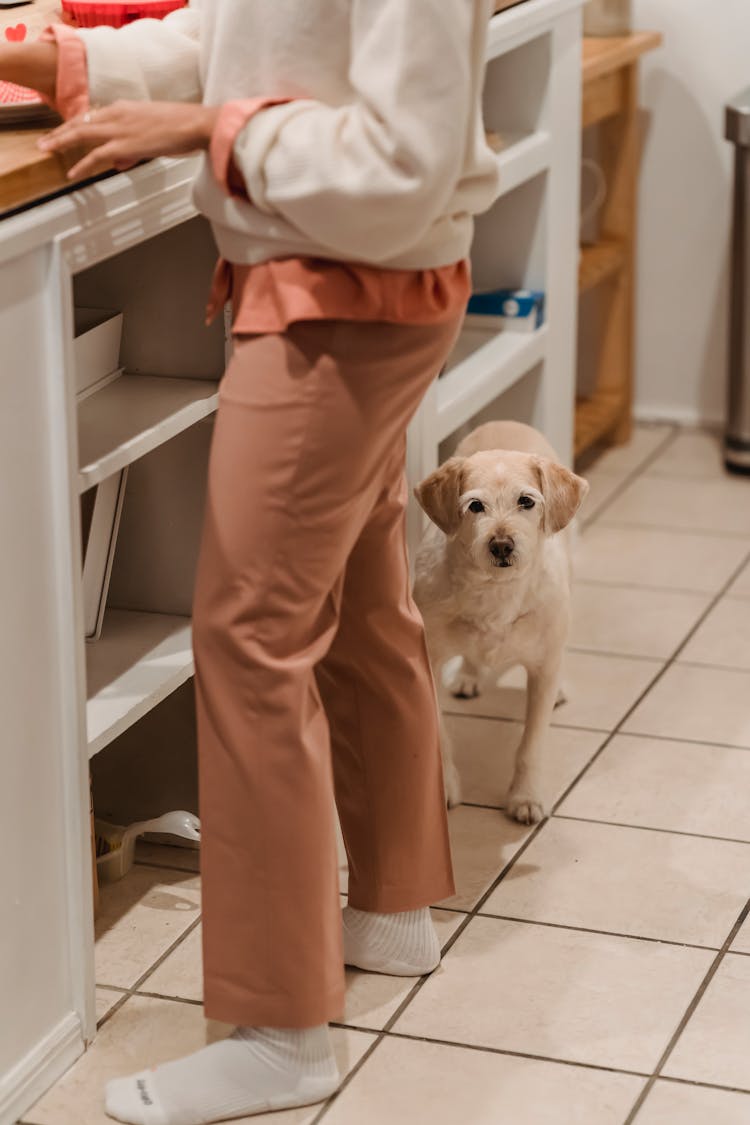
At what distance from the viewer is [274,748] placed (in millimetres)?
1701

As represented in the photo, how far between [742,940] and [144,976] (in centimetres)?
75

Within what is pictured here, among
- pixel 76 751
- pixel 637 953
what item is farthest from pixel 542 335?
pixel 76 751

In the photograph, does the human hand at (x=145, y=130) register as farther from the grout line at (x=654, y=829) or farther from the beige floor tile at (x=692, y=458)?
the beige floor tile at (x=692, y=458)

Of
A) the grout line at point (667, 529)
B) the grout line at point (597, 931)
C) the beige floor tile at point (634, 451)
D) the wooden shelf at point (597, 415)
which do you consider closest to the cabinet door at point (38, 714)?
the grout line at point (597, 931)

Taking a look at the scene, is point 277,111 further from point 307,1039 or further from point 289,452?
point 307,1039

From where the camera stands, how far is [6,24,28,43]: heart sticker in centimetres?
199

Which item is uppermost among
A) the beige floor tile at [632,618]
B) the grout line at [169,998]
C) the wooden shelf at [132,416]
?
the wooden shelf at [132,416]

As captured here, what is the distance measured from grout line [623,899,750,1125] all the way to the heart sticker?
4.53 ft

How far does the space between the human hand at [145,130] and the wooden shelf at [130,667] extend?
695 mm

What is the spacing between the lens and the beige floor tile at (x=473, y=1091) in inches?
71.3

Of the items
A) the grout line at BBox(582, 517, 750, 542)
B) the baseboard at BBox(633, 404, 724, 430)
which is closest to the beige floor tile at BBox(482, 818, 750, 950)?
the grout line at BBox(582, 517, 750, 542)

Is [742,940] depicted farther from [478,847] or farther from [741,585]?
[741,585]

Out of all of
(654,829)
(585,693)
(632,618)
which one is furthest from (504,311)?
(654,829)

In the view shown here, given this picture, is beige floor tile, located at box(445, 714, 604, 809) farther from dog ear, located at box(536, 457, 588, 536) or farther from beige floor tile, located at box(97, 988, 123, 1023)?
beige floor tile, located at box(97, 988, 123, 1023)
